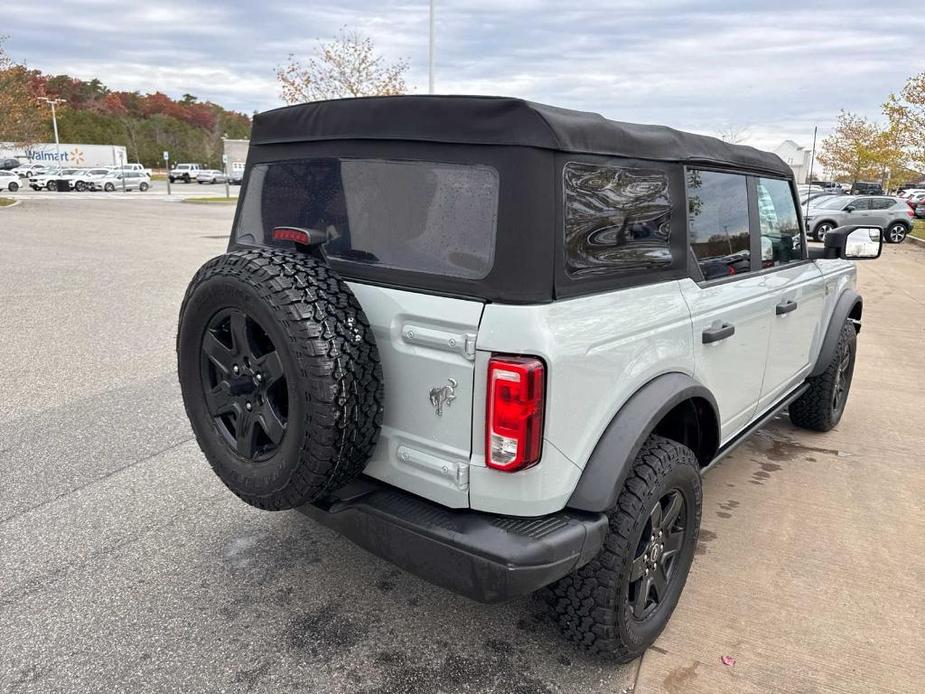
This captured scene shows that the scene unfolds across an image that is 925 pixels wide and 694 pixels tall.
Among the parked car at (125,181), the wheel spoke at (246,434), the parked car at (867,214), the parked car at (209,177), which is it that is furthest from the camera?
the parked car at (209,177)

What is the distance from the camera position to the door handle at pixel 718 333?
8.91ft

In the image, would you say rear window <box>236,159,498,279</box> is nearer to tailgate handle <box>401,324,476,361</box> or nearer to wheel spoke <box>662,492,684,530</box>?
tailgate handle <box>401,324,476,361</box>

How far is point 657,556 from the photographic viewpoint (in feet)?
8.36

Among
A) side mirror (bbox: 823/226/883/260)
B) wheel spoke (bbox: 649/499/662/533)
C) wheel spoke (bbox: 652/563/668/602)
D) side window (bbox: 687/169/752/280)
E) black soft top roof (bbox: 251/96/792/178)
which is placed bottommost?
wheel spoke (bbox: 652/563/668/602)

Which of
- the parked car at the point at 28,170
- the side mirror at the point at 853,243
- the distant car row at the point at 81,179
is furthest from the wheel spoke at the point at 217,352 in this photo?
the parked car at the point at 28,170

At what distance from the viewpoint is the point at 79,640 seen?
251cm

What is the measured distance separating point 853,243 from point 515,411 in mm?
3198

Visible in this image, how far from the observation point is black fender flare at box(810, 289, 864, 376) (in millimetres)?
4223

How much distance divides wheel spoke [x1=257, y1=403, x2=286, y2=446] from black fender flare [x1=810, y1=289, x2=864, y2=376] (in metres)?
3.39

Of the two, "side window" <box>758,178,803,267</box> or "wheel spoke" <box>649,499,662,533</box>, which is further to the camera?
"side window" <box>758,178,803,267</box>

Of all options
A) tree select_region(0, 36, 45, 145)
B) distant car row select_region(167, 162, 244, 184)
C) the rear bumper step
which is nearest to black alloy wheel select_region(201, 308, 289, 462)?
the rear bumper step

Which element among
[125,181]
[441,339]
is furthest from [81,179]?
Answer: [441,339]

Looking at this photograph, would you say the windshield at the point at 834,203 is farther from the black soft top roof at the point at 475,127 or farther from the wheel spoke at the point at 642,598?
the wheel spoke at the point at 642,598

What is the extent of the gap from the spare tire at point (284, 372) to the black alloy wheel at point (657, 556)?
3.41 feet
